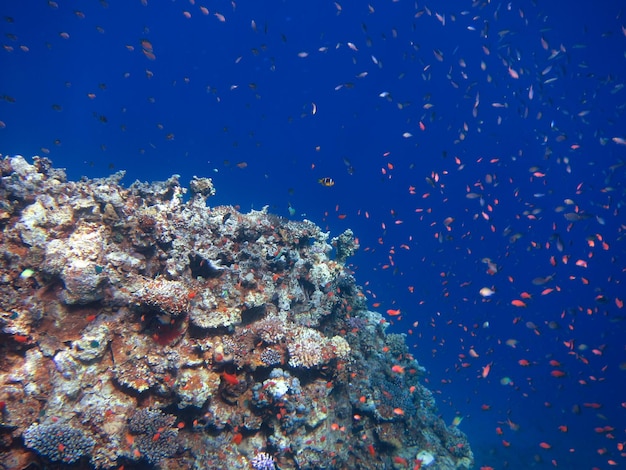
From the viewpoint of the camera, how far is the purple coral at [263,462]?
690 cm

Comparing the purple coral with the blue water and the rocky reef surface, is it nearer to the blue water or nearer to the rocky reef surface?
the rocky reef surface

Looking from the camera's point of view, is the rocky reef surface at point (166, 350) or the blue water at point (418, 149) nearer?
the rocky reef surface at point (166, 350)

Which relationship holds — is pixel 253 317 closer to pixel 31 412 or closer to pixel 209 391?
pixel 209 391

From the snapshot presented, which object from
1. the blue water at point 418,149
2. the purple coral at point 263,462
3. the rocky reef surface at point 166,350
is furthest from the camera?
the blue water at point 418,149

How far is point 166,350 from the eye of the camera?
6.70 metres

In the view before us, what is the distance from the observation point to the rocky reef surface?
589 centimetres

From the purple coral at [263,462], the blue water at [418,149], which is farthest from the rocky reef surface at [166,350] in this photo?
the blue water at [418,149]

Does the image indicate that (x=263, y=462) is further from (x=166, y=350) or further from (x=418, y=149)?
(x=418, y=149)

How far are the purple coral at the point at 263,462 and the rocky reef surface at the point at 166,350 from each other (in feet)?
0.07

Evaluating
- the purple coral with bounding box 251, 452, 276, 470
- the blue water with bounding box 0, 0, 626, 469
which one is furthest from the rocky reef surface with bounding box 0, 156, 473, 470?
the blue water with bounding box 0, 0, 626, 469

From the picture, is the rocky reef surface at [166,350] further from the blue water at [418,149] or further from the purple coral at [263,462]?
the blue water at [418,149]

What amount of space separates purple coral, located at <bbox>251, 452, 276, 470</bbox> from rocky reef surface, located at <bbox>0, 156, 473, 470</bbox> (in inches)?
0.8

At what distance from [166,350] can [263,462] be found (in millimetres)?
3150

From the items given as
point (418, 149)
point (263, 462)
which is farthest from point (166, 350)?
point (418, 149)
